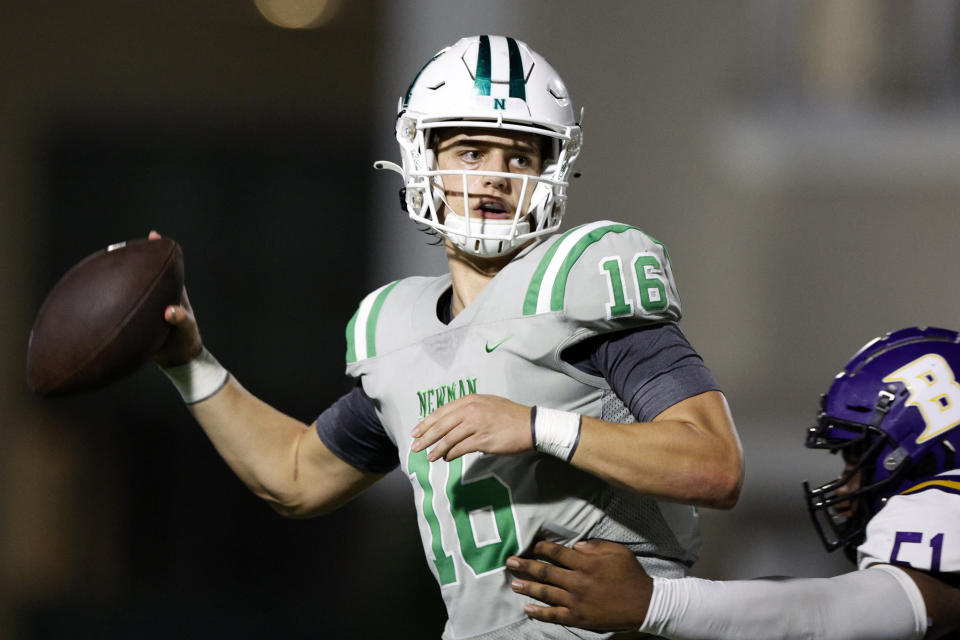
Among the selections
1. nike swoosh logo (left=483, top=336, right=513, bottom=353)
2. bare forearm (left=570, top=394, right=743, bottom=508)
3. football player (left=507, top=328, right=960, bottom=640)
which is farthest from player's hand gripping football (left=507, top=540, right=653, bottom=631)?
nike swoosh logo (left=483, top=336, right=513, bottom=353)

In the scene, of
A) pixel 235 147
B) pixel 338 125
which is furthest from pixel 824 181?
pixel 235 147

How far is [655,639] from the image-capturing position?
4.40 ft

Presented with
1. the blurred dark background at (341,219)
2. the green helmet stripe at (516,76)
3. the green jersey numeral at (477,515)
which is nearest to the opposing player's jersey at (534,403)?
the green jersey numeral at (477,515)

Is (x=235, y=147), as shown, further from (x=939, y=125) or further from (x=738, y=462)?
(x=738, y=462)

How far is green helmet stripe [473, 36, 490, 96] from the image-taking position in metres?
1.47

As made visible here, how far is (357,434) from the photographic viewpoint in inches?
63.7

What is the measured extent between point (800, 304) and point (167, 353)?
2.71 metres

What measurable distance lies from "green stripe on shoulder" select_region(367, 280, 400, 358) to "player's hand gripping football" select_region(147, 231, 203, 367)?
254 millimetres

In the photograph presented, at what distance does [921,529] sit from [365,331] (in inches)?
31.0

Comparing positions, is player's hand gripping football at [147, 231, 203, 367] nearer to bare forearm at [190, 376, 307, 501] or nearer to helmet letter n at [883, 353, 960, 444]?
bare forearm at [190, 376, 307, 501]

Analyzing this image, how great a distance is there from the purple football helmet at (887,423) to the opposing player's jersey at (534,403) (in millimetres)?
296

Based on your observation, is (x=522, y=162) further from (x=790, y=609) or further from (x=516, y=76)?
(x=790, y=609)

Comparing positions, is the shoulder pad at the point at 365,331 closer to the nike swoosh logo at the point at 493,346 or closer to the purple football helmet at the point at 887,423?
the nike swoosh logo at the point at 493,346

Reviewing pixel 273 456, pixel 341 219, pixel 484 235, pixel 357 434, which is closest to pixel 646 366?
pixel 484 235
